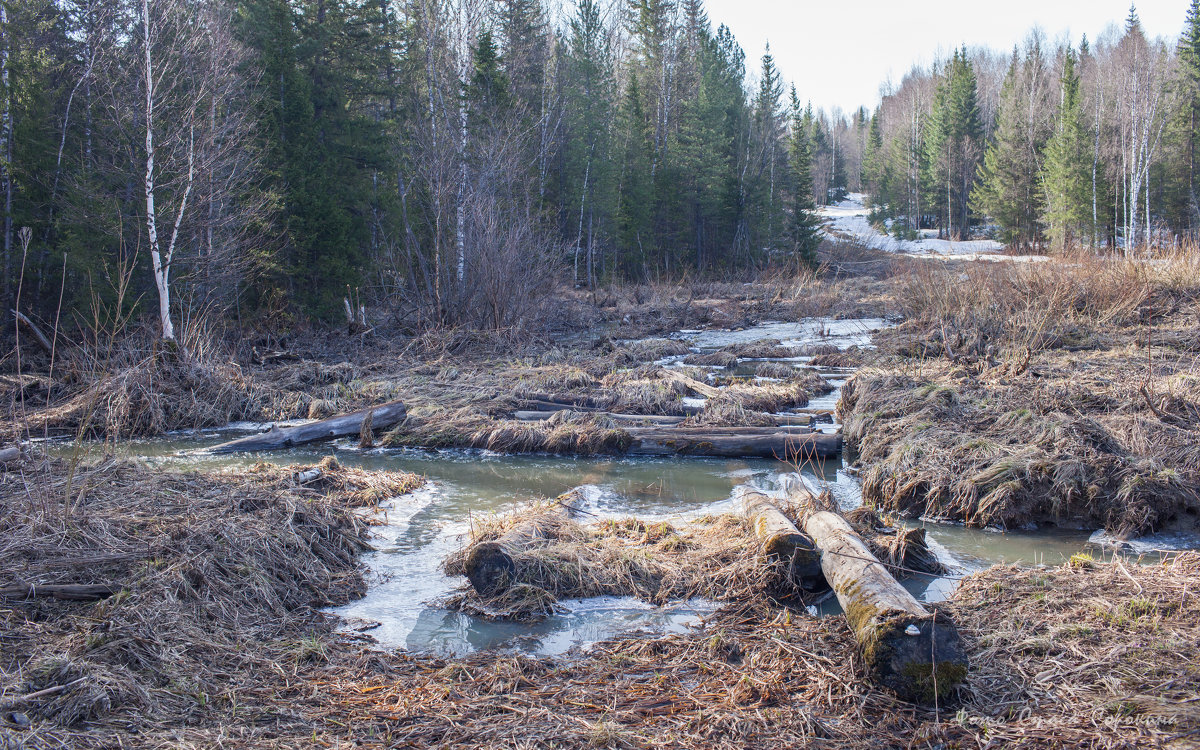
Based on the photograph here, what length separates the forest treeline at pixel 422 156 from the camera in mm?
15781

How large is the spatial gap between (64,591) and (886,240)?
57.6 m

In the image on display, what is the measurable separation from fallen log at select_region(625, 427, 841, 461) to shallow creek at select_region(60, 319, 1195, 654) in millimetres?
167

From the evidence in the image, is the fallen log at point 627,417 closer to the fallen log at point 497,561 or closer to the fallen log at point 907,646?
the fallen log at point 497,561

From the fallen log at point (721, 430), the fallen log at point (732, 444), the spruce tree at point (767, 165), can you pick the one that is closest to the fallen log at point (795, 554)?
the fallen log at point (732, 444)

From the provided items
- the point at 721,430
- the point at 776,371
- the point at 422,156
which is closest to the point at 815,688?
the point at 721,430

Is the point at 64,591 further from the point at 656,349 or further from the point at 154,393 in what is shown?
the point at 656,349

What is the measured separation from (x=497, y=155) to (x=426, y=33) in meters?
5.17

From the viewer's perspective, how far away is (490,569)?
5262mm

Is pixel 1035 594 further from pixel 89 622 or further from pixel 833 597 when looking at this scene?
pixel 89 622

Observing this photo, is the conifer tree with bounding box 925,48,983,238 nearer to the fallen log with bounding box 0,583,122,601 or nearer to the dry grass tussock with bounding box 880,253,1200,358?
the dry grass tussock with bounding box 880,253,1200,358

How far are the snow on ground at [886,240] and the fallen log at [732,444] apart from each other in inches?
1159

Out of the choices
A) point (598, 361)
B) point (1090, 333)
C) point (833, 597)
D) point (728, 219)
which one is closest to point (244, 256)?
point (598, 361)

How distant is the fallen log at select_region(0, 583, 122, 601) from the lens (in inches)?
161

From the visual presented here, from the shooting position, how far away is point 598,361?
15656 mm
